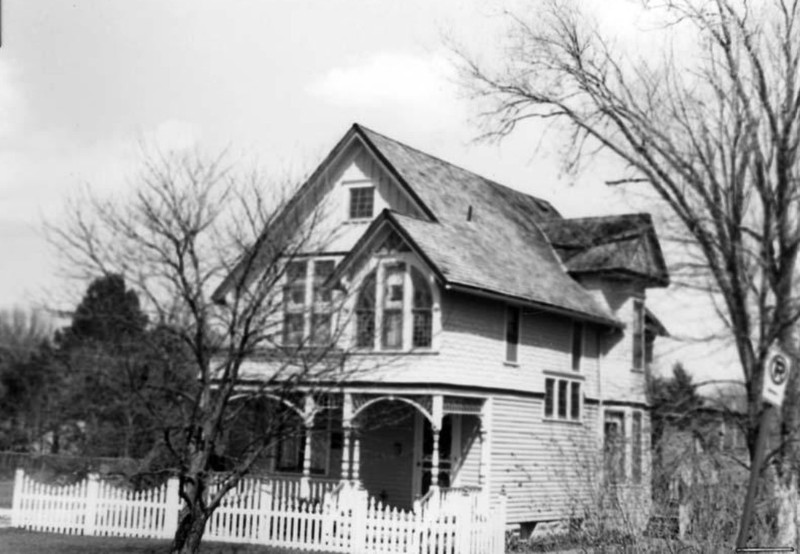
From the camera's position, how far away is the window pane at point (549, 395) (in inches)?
1142

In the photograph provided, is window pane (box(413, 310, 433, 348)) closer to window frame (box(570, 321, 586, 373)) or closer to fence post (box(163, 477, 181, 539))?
fence post (box(163, 477, 181, 539))

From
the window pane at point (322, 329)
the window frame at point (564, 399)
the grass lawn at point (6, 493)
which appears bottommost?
the grass lawn at point (6, 493)

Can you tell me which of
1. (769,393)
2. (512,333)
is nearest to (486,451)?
(512,333)

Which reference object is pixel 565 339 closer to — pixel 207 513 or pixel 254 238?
pixel 254 238

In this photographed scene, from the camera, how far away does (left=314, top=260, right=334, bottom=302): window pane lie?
2261cm

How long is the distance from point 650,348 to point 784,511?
A: 20759mm

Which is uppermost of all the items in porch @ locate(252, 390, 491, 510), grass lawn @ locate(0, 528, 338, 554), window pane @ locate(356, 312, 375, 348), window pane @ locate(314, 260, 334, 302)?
window pane @ locate(314, 260, 334, 302)

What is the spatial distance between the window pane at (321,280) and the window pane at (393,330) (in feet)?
6.19

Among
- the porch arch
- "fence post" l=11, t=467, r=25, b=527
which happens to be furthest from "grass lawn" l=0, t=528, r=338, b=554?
the porch arch

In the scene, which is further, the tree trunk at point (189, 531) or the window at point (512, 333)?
the window at point (512, 333)

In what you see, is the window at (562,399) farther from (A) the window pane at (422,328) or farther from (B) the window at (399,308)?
(B) the window at (399,308)

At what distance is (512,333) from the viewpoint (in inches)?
1091

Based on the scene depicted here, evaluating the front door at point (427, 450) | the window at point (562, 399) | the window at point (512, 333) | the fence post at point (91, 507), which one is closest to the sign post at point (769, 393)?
the fence post at point (91, 507)

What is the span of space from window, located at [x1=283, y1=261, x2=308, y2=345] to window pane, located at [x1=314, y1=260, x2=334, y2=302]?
1.08 ft
